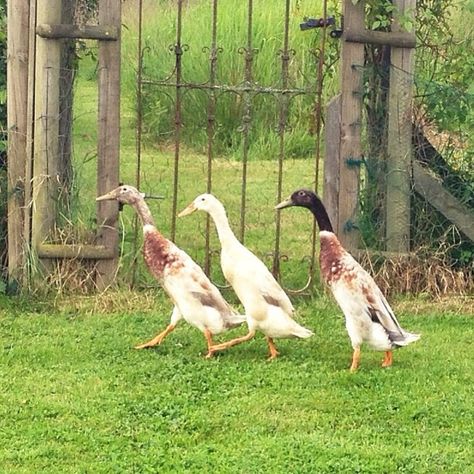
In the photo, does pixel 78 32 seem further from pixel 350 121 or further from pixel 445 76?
pixel 445 76

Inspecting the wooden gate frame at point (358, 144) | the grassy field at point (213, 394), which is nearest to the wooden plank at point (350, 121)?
the wooden gate frame at point (358, 144)

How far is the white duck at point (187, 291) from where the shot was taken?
6.16 m

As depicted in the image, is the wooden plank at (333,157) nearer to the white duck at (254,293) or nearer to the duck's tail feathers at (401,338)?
the white duck at (254,293)

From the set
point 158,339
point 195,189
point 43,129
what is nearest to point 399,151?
point 158,339

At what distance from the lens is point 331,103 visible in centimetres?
754

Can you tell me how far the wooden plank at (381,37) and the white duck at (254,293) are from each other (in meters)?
1.78

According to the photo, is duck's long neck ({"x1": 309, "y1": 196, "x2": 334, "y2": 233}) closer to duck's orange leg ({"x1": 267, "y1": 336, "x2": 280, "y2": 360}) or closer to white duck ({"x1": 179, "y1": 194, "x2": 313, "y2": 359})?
white duck ({"x1": 179, "y1": 194, "x2": 313, "y2": 359})

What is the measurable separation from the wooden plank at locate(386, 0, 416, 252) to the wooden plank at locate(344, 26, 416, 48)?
67 millimetres

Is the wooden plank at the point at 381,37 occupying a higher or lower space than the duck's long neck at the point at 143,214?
higher

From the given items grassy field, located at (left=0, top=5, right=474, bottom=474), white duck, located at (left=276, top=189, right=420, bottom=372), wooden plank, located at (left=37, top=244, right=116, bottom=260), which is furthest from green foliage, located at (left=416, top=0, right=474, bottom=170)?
wooden plank, located at (left=37, top=244, right=116, bottom=260)

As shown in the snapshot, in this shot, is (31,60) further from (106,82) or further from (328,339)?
(328,339)

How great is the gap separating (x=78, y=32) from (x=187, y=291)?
6.68ft

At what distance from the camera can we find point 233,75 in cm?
1282

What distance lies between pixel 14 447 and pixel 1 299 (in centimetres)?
240
